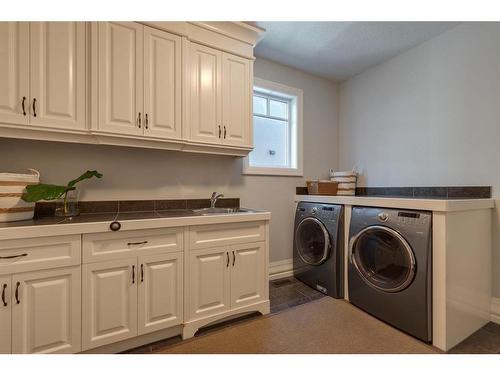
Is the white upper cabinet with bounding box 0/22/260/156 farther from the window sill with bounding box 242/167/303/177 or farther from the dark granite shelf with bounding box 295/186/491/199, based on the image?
the dark granite shelf with bounding box 295/186/491/199

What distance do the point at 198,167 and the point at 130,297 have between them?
1227 millimetres

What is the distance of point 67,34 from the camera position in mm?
1479

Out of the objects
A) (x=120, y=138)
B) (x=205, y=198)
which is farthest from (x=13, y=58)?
(x=205, y=198)

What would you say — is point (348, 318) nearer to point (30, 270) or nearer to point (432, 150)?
point (432, 150)

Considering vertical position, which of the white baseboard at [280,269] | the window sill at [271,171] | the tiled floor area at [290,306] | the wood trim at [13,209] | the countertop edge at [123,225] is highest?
the window sill at [271,171]

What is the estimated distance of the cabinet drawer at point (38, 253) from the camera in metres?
1.17

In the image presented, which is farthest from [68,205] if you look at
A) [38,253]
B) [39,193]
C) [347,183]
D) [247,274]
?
[347,183]

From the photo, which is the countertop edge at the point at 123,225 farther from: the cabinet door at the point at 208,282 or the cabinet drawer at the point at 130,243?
the cabinet door at the point at 208,282

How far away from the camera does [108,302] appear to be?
1.38m

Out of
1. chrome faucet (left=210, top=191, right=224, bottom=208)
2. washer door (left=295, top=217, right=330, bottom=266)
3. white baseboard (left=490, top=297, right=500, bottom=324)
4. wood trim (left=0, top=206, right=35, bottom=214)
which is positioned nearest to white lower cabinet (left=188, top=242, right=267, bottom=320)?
chrome faucet (left=210, top=191, right=224, bottom=208)

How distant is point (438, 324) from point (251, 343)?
47.8 inches

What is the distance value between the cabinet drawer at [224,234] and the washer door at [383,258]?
83 cm

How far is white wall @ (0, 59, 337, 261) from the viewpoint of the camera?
5.59 ft

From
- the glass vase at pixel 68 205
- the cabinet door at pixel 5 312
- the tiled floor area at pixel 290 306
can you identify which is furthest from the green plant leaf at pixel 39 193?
the tiled floor area at pixel 290 306
